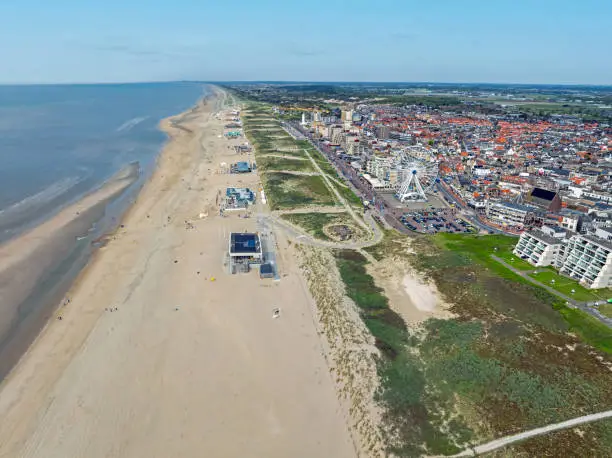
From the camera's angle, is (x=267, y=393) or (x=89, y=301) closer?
(x=267, y=393)

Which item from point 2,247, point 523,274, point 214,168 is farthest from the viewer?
point 214,168

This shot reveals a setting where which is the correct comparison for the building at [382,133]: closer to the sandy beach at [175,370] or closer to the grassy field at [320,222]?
the grassy field at [320,222]

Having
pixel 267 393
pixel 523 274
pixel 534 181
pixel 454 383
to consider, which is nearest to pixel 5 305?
pixel 267 393

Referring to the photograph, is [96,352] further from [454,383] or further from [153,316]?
[454,383]

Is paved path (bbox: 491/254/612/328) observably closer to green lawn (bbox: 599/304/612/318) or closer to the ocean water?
green lawn (bbox: 599/304/612/318)

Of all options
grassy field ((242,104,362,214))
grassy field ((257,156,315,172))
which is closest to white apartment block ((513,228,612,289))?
grassy field ((242,104,362,214))

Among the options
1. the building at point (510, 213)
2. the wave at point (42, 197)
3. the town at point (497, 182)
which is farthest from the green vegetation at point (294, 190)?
the wave at point (42, 197)
